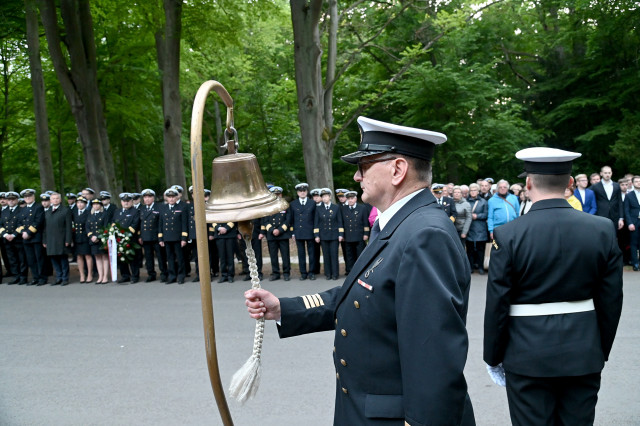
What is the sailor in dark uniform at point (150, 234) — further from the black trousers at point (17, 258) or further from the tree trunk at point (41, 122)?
the tree trunk at point (41, 122)

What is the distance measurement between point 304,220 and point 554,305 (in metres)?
10.0

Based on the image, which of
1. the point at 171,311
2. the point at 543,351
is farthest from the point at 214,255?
the point at 543,351

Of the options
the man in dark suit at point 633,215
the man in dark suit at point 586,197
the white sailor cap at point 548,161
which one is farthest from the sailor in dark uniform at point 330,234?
the white sailor cap at point 548,161

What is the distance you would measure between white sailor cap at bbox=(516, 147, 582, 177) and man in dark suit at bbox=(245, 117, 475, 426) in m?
1.32

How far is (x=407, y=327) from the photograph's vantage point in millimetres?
1962

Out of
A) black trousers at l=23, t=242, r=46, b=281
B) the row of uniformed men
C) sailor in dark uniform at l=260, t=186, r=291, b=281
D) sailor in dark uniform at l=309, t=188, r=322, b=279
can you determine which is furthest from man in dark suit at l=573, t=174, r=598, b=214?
black trousers at l=23, t=242, r=46, b=281

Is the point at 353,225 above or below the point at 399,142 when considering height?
below

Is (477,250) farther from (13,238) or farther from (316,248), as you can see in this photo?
(13,238)

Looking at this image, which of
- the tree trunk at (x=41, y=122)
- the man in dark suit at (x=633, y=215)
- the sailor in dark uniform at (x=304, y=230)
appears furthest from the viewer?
the tree trunk at (x=41, y=122)

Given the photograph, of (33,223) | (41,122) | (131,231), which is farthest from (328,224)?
(41,122)

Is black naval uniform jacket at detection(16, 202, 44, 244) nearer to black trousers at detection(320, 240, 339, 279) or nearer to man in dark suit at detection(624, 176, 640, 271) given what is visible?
black trousers at detection(320, 240, 339, 279)

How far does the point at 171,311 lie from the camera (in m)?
9.43

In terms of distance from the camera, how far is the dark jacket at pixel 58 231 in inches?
520

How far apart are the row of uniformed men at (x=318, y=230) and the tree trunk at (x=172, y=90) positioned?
5632 millimetres
